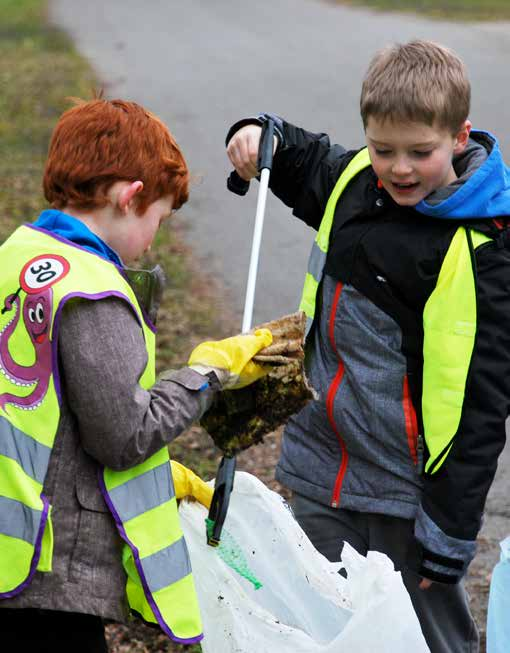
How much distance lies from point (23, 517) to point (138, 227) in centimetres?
65

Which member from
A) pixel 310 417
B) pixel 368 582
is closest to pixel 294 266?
pixel 310 417

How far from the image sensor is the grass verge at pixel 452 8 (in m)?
14.6

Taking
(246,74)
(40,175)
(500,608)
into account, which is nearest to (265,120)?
(500,608)

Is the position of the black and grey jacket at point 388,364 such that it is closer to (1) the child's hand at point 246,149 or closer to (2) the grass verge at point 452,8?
(1) the child's hand at point 246,149

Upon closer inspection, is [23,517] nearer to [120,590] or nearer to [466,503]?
[120,590]

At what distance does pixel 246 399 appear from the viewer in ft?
8.55

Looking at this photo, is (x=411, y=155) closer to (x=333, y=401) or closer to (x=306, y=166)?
(x=306, y=166)

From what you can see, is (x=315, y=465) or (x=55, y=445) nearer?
(x=55, y=445)

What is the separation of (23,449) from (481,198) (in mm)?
1167

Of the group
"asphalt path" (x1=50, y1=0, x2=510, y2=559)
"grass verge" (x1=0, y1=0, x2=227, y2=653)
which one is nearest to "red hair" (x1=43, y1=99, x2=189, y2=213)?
"grass verge" (x1=0, y1=0, x2=227, y2=653)

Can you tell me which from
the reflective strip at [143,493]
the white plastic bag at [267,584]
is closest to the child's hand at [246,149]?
the white plastic bag at [267,584]

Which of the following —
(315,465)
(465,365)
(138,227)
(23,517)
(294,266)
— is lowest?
(294,266)

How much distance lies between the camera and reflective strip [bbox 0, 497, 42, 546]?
2.19 metres

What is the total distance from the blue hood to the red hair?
0.64 metres
